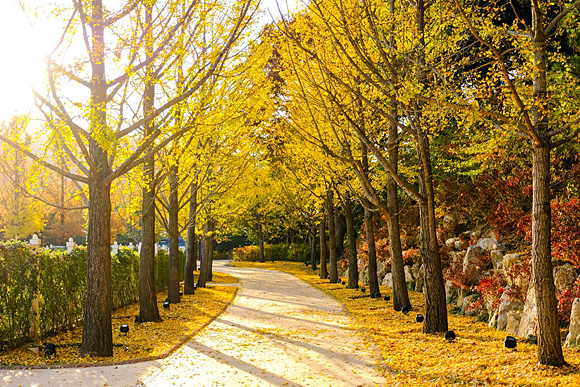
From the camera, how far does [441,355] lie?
258 inches

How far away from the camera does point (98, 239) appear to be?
6988mm

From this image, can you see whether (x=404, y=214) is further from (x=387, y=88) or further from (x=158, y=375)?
(x=158, y=375)

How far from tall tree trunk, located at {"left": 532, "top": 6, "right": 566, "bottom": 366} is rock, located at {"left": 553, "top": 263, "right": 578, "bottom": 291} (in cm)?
214

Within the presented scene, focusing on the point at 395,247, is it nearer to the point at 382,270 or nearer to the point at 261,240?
the point at 382,270

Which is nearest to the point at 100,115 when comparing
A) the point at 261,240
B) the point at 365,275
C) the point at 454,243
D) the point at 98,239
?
the point at 98,239

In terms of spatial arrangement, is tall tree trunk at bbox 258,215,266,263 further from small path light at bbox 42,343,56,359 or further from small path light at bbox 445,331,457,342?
small path light at bbox 42,343,56,359

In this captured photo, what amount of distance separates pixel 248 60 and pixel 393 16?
3.13 metres

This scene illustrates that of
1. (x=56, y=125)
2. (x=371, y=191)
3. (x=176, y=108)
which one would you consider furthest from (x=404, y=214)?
(x=56, y=125)

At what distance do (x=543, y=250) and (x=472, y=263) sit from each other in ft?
18.1

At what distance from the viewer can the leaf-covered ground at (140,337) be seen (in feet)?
21.8

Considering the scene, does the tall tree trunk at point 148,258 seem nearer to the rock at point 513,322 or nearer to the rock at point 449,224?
the rock at point 513,322

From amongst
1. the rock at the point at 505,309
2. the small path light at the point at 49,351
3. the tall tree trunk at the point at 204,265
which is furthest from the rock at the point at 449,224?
the small path light at the point at 49,351

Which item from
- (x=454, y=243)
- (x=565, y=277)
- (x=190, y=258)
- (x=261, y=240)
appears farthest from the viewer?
(x=261, y=240)

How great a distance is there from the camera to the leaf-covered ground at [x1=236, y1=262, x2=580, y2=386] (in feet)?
17.0
